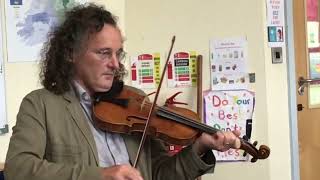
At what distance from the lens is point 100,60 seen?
1485mm

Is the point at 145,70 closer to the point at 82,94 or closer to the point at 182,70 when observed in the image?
the point at 182,70

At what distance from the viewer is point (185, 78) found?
257 cm

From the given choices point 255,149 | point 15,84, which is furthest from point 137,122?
point 15,84

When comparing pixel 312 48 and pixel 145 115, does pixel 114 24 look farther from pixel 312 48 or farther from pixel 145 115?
pixel 312 48

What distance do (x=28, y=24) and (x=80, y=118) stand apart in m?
0.96

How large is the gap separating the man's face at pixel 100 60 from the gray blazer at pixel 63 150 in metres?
0.07

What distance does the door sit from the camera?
285 cm

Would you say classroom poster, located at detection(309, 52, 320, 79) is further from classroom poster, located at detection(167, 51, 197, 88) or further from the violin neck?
the violin neck

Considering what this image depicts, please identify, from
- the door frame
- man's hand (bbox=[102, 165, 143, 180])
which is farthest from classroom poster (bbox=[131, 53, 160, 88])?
man's hand (bbox=[102, 165, 143, 180])

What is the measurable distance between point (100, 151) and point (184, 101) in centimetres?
118

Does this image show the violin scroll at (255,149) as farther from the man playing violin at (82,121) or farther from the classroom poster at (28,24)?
the classroom poster at (28,24)

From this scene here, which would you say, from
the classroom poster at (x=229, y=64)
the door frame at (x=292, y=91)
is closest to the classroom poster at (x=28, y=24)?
the classroom poster at (x=229, y=64)

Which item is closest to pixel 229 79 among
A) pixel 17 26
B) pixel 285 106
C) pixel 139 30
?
pixel 285 106

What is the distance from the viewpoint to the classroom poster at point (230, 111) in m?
2.50
